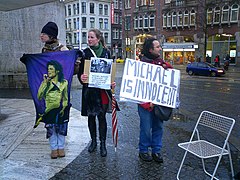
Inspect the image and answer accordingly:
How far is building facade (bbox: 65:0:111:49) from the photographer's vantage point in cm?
6362

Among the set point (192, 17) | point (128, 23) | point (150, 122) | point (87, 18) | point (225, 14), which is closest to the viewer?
point (150, 122)

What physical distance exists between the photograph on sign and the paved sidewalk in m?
1.34

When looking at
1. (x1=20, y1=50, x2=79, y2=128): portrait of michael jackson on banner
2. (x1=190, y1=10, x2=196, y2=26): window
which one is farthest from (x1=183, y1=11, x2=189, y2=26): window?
(x1=20, y1=50, x2=79, y2=128): portrait of michael jackson on banner

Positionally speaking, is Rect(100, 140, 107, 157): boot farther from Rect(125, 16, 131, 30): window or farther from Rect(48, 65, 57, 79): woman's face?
Rect(125, 16, 131, 30): window

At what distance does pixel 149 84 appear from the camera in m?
4.34

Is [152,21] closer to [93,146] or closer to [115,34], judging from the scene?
[115,34]

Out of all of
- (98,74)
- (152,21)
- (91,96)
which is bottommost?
(91,96)

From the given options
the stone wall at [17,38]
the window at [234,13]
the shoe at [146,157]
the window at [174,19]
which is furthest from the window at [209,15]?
the shoe at [146,157]

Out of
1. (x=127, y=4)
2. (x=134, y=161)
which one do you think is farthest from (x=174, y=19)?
(x=134, y=161)

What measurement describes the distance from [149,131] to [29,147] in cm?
232

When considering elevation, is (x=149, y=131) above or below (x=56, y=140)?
above

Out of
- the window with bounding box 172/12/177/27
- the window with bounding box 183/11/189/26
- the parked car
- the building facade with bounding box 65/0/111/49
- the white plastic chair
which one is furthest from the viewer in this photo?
the building facade with bounding box 65/0/111/49

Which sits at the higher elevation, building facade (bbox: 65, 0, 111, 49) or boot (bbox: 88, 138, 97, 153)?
building facade (bbox: 65, 0, 111, 49)

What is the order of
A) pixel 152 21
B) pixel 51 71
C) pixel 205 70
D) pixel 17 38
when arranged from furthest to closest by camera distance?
pixel 152 21 < pixel 205 70 < pixel 17 38 < pixel 51 71
